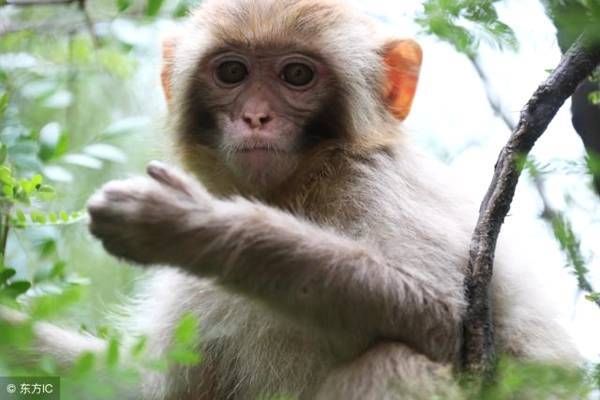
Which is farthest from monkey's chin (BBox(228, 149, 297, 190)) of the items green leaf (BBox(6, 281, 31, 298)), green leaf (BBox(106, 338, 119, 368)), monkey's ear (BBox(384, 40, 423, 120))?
green leaf (BBox(106, 338, 119, 368))

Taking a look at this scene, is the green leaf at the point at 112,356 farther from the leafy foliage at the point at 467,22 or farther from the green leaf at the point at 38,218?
the green leaf at the point at 38,218

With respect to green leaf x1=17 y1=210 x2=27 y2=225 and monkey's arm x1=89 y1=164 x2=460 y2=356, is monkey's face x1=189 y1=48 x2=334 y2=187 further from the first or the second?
green leaf x1=17 y1=210 x2=27 y2=225

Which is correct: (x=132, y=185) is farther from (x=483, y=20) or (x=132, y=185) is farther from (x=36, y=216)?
(x=483, y=20)

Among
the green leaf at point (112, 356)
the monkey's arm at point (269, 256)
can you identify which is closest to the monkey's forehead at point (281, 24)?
the monkey's arm at point (269, 256)

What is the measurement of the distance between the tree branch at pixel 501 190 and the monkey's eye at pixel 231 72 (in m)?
2.09

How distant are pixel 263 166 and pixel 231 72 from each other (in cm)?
88

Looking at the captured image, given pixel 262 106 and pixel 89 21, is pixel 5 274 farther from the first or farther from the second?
pixel 89 21

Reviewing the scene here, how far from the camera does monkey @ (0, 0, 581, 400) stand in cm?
488

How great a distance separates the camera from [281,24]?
630 cm

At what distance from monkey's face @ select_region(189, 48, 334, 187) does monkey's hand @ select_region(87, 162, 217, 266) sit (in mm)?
1069

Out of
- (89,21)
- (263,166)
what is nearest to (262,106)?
(263,166)

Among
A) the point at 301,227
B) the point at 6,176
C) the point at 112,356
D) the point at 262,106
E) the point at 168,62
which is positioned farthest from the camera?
the point at 168,62

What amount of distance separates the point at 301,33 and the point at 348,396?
8.10 feet

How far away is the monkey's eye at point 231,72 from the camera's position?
629cm
